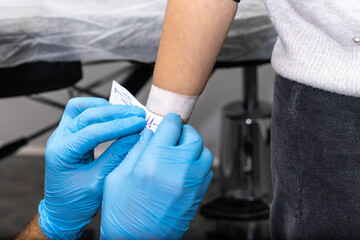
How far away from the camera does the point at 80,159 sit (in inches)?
31.4

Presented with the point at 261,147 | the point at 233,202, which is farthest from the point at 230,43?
the point at 233,202

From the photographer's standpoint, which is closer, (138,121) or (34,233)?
(138,121)

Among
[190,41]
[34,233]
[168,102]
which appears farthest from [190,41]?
[34,233]

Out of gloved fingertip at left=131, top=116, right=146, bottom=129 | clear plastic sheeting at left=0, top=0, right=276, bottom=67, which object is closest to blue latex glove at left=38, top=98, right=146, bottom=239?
gloved fingertip at left=131, top=116, right=146, bottom=129

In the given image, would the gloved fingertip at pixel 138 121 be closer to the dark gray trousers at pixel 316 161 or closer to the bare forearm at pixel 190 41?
the bare forearm at pixel 190 41

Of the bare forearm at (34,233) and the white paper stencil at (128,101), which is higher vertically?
the white paper stencil at (128,101)

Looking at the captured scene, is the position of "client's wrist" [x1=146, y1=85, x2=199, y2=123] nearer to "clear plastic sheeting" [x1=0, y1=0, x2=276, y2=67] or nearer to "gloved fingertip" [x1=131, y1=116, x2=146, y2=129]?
"gloved fingertip" [x1=131, y1=116, x2=146, y2=129]

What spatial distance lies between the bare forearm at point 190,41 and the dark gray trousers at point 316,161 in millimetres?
128

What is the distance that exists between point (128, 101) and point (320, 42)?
0.32 m

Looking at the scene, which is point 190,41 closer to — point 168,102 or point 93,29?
point 168,102

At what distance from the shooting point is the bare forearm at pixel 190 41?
725 mm

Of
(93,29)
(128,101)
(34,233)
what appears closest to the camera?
(128,101)

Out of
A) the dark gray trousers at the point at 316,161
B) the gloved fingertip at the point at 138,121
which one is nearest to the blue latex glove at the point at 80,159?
the gloved fingertip at the point at 138,121

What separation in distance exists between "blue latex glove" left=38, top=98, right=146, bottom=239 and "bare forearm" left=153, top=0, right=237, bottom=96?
0.27 feet
